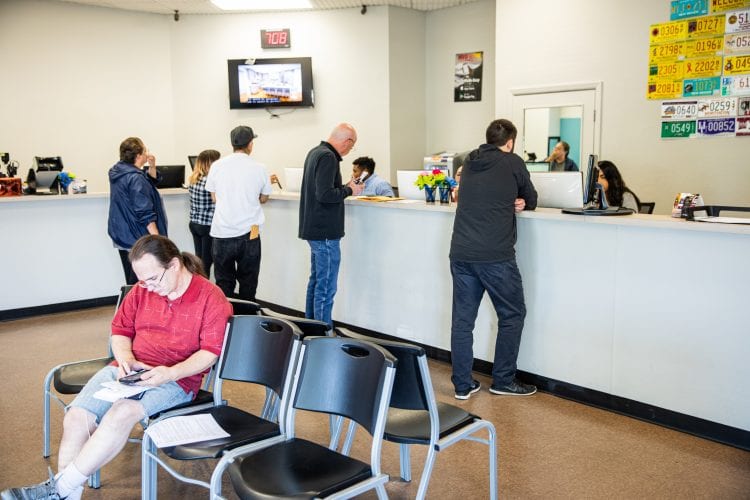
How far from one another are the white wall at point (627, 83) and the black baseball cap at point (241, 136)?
2973mm

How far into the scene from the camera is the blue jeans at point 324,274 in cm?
488

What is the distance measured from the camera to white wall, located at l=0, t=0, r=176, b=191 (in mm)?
7766

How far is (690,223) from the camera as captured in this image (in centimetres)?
341

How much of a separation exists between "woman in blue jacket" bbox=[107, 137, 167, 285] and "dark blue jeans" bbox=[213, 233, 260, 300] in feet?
1.60

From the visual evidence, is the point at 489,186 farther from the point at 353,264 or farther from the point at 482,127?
the point at 482,127

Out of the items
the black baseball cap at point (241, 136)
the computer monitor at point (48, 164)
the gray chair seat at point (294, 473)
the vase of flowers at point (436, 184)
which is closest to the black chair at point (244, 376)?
the gray chair seat at point (294, 473)

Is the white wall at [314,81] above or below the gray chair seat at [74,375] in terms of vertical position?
above

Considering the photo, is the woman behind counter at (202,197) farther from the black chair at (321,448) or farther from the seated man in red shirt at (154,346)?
the black chair at (321,448)

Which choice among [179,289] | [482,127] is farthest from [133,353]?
[482,127]

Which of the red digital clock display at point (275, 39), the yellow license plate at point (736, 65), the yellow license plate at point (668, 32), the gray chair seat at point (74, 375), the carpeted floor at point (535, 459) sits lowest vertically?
the carpeted floor at point (535, 459)

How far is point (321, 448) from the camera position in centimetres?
248

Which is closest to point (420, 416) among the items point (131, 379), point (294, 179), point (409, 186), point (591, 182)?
point (131, 379)

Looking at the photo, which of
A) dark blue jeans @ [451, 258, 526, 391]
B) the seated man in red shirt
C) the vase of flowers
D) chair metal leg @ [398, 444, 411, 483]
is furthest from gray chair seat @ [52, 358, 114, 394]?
the vase of flowers

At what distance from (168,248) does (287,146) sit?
5870mm
